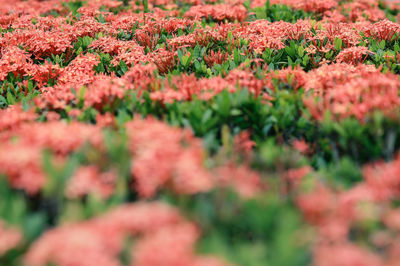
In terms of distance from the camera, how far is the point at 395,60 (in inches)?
190

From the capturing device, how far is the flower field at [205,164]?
6.64 feet

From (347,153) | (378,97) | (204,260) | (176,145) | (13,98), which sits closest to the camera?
(204,260)

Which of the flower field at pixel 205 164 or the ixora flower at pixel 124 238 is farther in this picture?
the flower field at pixel 205 164

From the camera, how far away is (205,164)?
2.64 m

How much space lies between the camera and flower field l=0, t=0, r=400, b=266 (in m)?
2.02

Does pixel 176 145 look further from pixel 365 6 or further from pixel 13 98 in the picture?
pixel 365 6

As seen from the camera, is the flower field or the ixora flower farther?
the flower field

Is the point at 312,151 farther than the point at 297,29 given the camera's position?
No

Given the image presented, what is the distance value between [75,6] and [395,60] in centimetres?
666

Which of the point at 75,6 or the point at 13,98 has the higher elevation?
the point at 75,6

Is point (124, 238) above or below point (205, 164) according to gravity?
below

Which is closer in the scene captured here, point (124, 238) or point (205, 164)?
point (124, 238)

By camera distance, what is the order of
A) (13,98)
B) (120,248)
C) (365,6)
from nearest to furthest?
(120,248) → (13,98) → (365,6)

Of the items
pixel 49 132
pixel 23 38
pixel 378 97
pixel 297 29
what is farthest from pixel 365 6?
pixel 49 132
